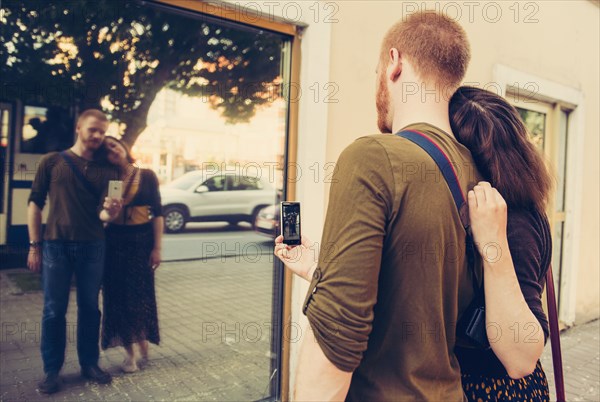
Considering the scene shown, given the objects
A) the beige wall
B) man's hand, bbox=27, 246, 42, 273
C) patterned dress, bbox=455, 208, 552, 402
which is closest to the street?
man's hand, bbox=27, 246, 42, 273

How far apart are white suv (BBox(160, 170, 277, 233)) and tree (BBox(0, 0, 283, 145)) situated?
54 cm

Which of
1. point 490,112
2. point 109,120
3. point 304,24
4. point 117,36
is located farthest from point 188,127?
point 490,112

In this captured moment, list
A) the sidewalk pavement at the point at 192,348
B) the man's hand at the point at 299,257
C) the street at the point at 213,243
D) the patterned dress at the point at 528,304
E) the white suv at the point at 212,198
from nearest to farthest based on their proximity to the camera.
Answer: the patterned dress at the point at 528,304 → the man's hand at the point at 299,257 → the sidewalk pavement at the point at 192,348 → the white suv at the point at 212,198 → the street at the point at 213,243

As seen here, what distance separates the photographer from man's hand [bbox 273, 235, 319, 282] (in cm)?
150

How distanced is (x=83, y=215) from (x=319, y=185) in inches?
68.6

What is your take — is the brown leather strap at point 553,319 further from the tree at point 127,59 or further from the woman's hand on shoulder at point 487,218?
the tree at point 127,59

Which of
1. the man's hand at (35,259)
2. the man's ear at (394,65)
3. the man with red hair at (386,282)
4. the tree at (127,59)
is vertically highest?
the tree at (127,59)

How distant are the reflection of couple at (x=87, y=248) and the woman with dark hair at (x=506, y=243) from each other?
9.92ft

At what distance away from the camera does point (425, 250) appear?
113 centimetres

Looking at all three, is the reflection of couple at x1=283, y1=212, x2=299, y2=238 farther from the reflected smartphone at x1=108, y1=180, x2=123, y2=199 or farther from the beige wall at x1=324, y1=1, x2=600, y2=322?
the reflected smartphone at x1=108, y1=180, x2=123, y2=199

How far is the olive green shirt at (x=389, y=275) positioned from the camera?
1.07 metres

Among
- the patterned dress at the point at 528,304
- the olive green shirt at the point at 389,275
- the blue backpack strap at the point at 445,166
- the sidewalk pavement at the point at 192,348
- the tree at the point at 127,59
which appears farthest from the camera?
the tree at the point at 127,59

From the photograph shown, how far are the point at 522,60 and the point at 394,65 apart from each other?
4619 millimetres

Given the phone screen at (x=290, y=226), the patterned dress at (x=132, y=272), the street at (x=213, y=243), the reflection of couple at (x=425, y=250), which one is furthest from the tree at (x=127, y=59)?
the reflection of couple at (x=425, y=250)
